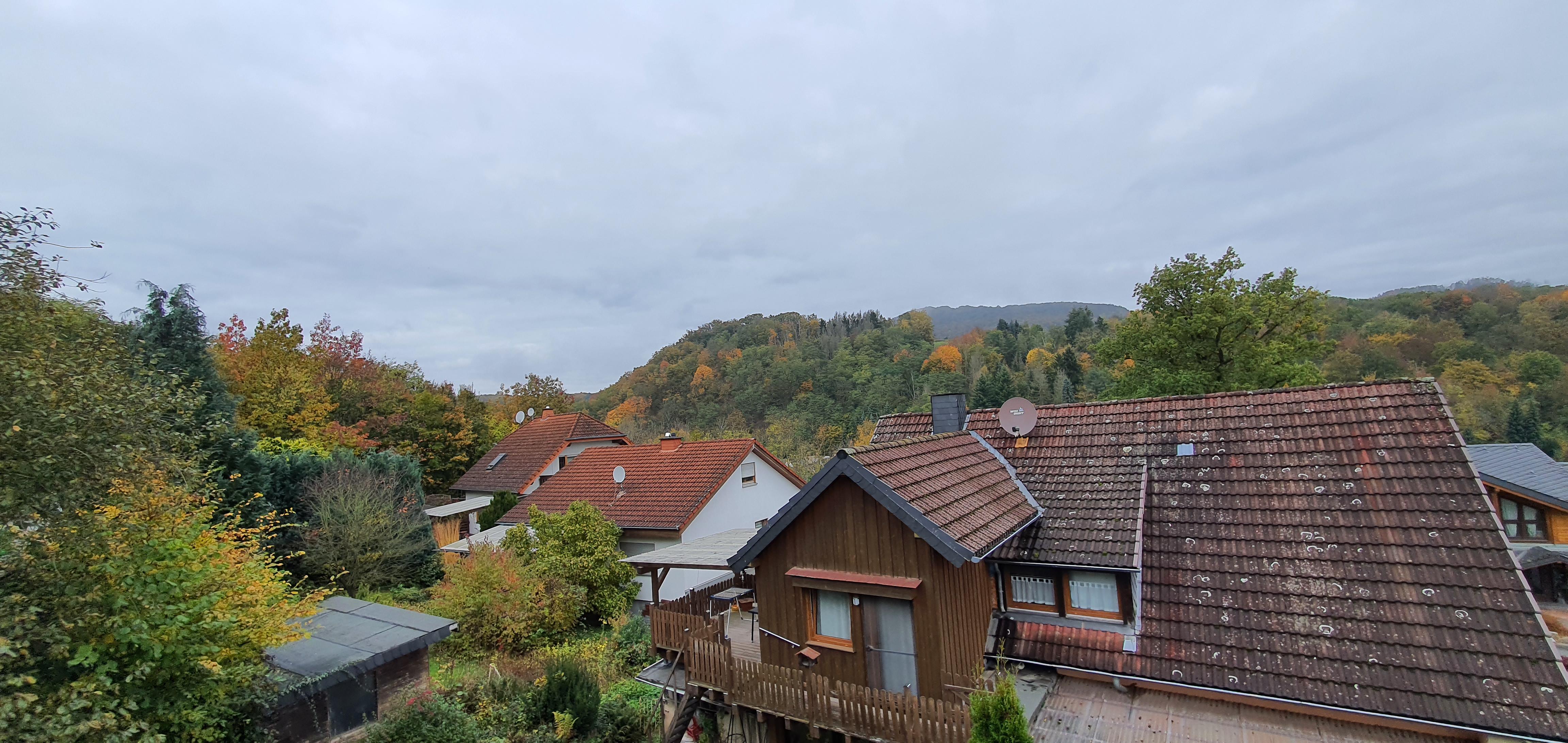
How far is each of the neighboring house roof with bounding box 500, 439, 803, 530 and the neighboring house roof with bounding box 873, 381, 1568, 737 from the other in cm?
1095

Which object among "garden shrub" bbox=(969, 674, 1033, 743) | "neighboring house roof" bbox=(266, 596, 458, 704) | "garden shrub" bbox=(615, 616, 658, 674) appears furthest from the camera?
"garden shrub" bbox=(615, 616, 658, 674)

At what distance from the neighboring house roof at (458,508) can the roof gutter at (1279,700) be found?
833 inches

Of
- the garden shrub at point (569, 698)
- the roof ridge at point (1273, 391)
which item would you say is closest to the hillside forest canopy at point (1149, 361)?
the roof ridge at point (1273, 391)

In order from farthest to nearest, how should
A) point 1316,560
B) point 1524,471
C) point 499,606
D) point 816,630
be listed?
point 1524,471
point 499,606
point 816,630
point 1316,560

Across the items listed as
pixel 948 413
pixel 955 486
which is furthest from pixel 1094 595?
pixel 948 413

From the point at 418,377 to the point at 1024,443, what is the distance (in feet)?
137

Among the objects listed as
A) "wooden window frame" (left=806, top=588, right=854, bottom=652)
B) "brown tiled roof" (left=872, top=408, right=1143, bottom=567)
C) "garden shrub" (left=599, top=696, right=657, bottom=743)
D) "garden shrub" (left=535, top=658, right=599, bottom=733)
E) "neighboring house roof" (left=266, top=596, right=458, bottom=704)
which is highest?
"brown tiled roof" (left=872, top=408, right=1143, bottom=567)

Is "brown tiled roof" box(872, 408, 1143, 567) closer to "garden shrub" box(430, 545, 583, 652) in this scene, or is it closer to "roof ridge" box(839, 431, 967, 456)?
"roof ridge" box(839, 431, 967, 456)

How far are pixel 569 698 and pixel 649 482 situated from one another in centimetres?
1031

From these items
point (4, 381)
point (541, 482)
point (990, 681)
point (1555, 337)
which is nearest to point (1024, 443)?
point (990, 681)

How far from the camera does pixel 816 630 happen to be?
898cm

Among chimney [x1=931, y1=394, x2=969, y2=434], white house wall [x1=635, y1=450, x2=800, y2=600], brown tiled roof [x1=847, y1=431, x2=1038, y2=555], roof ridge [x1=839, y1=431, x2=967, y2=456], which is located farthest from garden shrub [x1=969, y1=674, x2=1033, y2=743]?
white house wall [x1=635, y1=450, x2=800, y2=600]

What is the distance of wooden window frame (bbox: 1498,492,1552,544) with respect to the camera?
16.3 meters

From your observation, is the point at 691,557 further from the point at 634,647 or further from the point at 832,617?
the point at 832,617
